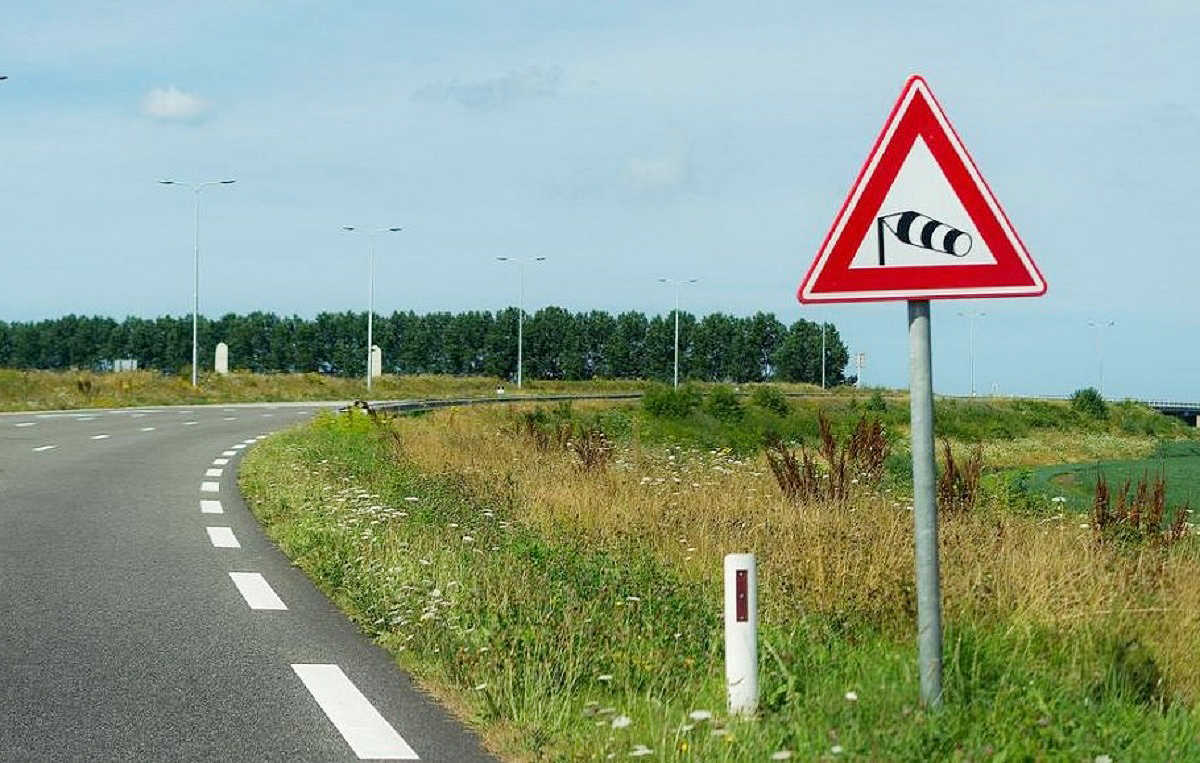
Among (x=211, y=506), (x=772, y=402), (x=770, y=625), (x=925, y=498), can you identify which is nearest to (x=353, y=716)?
(x=770, y=625)

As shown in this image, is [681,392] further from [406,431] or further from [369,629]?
[369,629]

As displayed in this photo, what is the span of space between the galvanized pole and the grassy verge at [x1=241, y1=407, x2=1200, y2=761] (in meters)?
0.19

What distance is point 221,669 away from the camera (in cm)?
701

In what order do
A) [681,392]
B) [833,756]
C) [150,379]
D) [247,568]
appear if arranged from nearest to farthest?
[833,756] < [247,568] < [681,392] < [150,379]

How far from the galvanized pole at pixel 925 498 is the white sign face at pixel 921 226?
0.20 metres

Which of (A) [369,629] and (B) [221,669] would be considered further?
(A) [369,629]

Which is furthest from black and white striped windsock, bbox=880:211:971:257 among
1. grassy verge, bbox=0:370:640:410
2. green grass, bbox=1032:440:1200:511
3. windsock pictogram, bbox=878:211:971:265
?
grassy verge, bbox=0:370:640:410

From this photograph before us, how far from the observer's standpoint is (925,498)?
17.4 ft

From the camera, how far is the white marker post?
5.69m

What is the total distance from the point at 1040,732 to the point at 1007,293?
155cm

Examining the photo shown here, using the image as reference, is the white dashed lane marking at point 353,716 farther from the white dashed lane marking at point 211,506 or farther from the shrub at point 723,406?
the shrub at point 723,406

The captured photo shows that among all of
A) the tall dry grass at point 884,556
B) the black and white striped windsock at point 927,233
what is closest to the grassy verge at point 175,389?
the tall dry grass at point 884,556

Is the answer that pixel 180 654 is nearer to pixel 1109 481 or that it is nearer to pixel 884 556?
pixel 884 556

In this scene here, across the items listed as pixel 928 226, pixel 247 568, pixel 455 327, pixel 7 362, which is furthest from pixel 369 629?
pixel 7 362
